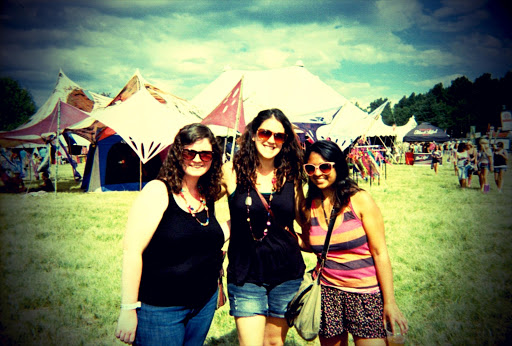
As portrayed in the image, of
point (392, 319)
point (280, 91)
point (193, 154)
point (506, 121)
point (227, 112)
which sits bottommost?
point (392, 319)

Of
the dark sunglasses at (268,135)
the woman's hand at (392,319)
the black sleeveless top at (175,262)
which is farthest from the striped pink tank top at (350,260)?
the black sleeveless top at (175,262)

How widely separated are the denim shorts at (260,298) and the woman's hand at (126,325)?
670 mm

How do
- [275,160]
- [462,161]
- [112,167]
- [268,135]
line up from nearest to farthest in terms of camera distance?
1. [268,135]
2. [275,160]
3. [462,161]
4. [112,167]

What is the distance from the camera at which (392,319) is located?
6.34 ft

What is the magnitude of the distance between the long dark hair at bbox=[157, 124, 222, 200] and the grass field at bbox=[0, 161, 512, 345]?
6.74 feet

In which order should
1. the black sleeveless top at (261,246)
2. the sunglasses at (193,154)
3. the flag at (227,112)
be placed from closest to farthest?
the sunglasses at (193,154)
the black sleeveless top at (261,246)
the flag at (227,112)

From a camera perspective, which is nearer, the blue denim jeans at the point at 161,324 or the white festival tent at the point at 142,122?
the blue denim jeans at the point at 161,324

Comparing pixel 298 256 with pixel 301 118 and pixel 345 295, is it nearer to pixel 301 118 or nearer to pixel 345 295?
pixel 345 295

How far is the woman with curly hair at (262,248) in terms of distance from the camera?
83.6 inches

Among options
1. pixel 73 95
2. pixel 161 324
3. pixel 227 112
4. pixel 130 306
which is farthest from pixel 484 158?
pixel 73 95

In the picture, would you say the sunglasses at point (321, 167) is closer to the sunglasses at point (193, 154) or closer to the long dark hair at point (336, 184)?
the long dark hair at point (336, 184)

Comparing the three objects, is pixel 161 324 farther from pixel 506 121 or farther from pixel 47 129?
pixel 47 129

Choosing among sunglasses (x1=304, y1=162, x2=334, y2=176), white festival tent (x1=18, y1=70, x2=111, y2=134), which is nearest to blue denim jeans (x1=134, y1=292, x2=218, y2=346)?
sunglasses (x1=304, y1=162, x2=334, y2=176)

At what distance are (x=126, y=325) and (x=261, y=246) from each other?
3.24 ft
